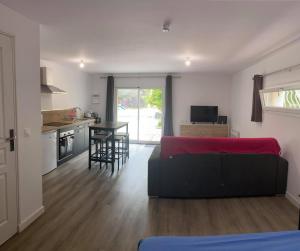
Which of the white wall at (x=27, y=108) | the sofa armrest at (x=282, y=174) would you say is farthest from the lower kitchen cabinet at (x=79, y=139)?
the sofa armrest at (x=282, y=174)

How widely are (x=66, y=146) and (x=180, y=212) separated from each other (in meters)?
3.38

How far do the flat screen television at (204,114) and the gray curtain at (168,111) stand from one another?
735mm

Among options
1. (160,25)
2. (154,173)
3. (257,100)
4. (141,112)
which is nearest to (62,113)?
(141,112)

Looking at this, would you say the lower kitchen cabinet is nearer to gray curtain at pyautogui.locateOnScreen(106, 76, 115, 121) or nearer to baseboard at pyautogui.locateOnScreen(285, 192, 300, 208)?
gray curtain at pyautogui.locateOnScreen(106, 76, 115, 121)

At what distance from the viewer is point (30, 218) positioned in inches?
110

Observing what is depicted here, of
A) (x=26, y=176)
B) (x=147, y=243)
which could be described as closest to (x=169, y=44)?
(x=26, y=176)

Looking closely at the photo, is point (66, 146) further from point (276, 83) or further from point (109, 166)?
point (276, 83)

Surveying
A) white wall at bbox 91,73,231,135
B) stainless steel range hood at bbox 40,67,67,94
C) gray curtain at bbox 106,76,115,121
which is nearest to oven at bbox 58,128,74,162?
stainless steel range hood at bbox 40,67,67,94

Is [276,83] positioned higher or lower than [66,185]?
higher

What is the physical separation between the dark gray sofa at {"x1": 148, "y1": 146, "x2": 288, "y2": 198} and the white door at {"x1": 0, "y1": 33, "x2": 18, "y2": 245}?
182cm

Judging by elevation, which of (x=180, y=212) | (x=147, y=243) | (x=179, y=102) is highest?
(x=179, y=102)

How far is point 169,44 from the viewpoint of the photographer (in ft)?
12.6

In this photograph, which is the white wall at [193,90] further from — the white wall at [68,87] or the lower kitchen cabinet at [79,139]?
the lower kitchen cabinet at [79,139]

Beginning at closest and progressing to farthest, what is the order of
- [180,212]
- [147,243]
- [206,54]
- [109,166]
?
[147,243], [180,212], [206,54], [109,166]
